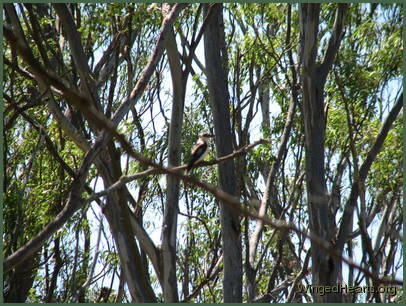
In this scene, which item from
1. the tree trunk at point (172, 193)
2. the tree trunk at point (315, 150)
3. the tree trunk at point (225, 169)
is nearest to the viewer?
the tree trunk at point (315, 150)

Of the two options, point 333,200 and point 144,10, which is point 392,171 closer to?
point 333,200

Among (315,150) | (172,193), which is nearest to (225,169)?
(172,193)

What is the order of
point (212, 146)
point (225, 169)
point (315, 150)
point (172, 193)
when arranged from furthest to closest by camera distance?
point (212, 146) → point (225, 169) → point (172, 193) → point (315, 150)

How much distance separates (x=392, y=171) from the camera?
9.90 m

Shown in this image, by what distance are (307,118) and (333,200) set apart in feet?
8.87

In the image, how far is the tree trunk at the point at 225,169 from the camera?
24.8 ft

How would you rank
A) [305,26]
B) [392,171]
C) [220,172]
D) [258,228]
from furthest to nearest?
[392,171] < [258,228] < [220,172] < [305,26]

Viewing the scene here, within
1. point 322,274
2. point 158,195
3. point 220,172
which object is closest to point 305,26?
point 220,172

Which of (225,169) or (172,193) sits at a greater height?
(225,169)

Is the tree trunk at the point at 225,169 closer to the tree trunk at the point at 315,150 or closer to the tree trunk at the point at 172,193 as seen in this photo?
the tree trunk at the point at 172,193

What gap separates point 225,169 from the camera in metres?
7.61

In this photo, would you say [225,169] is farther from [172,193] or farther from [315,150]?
[315,150]

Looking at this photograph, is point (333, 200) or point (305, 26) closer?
point (305, 26)

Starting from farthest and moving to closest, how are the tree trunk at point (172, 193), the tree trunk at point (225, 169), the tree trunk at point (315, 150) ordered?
1. the tree trunk at point (225, 169)
2. the tree trunk at point (172, 193)
3. the tree trunk at point (315, 150)
